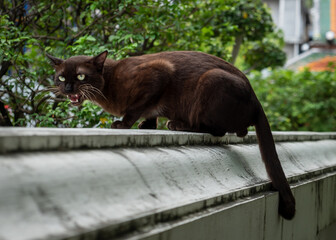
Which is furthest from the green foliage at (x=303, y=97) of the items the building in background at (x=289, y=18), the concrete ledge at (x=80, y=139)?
the building in background at (x=289, y=18)

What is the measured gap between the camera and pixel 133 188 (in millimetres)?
1247

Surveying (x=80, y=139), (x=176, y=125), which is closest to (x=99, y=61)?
(x=176, y=125)

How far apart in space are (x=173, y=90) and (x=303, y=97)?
21.2 ft

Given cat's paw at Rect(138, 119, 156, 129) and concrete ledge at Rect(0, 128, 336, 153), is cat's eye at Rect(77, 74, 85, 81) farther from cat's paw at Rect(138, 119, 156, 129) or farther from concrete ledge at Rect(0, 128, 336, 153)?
concrete ledge at Rect(0, 128, 336, 153)

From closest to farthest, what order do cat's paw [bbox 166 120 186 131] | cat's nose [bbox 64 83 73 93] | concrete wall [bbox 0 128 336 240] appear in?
concrete wall [bbox 0 128 336 240] → cat's nose [bbox 64 83 73 93] → cat's paw [bbox 166 120 186 131]

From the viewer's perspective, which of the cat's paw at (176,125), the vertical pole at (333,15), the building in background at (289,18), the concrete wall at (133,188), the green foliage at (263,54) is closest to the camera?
the concrete wall at (133,188)

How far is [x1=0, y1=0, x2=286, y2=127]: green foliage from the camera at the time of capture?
3.18 metres

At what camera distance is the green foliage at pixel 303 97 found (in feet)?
26.7

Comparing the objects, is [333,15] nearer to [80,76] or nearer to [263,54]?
[263,54]

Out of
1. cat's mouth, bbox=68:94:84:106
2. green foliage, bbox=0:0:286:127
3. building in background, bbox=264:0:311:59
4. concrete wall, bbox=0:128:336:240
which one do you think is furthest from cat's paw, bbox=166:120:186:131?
building in background, bbox=264:0:311:59

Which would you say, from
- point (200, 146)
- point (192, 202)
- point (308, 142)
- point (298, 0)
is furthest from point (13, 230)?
point (298, 0)

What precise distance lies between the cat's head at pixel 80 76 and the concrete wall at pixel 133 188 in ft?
2.67

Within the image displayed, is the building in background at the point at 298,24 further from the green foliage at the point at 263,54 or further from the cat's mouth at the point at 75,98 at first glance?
the cat's mouth at the point at 75,98

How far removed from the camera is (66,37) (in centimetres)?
375
